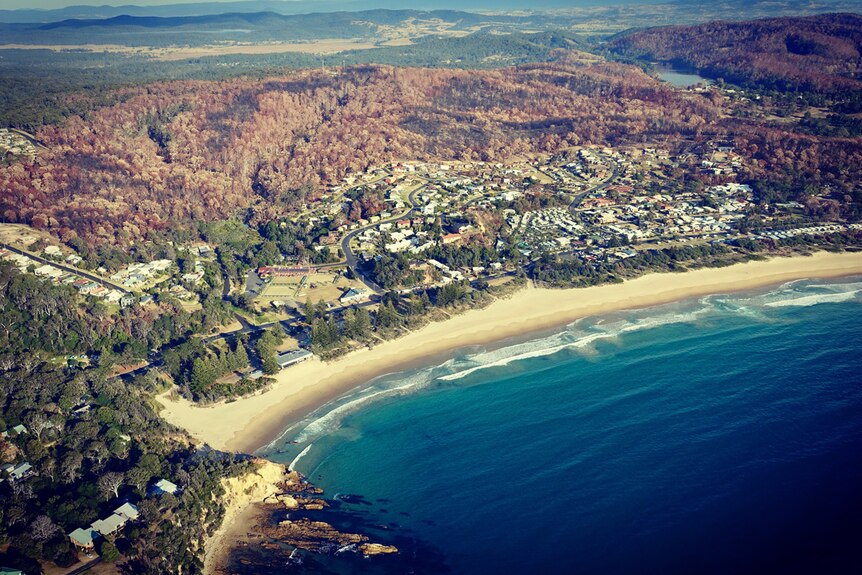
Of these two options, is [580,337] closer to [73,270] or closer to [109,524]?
[109,524]

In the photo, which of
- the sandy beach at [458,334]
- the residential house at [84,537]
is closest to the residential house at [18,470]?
the residential house at [84,537]

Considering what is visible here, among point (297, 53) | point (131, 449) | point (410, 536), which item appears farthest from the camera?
point (297, 53)

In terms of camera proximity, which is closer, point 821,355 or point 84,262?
point 821,355

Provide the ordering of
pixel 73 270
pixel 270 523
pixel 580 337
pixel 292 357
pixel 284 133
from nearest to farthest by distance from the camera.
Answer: pixel 270 523, pixel 292 357, pixel 580 337, pixel 73 270, pixel 284 133

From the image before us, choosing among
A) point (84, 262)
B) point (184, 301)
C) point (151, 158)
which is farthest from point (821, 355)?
point (151, 158)

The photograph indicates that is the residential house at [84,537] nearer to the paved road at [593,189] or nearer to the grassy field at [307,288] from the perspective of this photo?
the grassy field at [307,288]

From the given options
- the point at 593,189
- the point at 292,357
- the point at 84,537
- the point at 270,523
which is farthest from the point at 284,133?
the point at 84,537

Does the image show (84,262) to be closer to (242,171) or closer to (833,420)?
(242,171)
